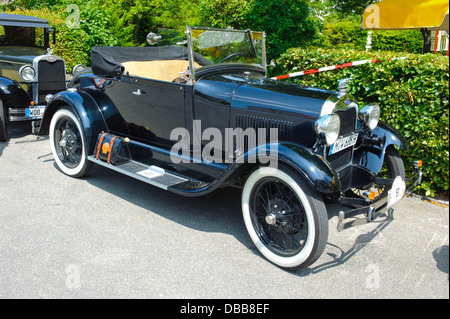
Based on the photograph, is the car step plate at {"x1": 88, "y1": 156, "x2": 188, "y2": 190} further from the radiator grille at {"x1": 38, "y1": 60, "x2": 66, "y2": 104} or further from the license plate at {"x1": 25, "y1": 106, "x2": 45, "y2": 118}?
the radiator grille at {"x1": 38, "y1": 60, "x2": 66, "y2": 104}

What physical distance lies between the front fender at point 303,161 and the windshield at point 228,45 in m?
1.40

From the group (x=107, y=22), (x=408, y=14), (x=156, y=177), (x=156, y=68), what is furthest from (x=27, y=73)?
(x=408, y=14)

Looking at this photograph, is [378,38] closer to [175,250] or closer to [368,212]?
[368,212]

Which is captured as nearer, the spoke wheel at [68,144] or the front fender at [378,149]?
the front fender at [378,149]

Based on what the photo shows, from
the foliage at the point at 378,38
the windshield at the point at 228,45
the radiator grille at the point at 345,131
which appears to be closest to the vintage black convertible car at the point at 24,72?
the windshield at the point at 228,45

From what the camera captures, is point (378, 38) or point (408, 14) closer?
point (408, 14)

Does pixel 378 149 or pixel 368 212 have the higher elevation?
pixel 378 149

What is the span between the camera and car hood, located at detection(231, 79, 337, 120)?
311cm

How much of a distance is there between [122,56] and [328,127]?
272cm

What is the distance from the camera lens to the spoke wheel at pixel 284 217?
2.69 meters

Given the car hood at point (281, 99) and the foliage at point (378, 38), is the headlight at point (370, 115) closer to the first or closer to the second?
the car hood at point (281, 99)

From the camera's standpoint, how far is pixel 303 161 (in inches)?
107
